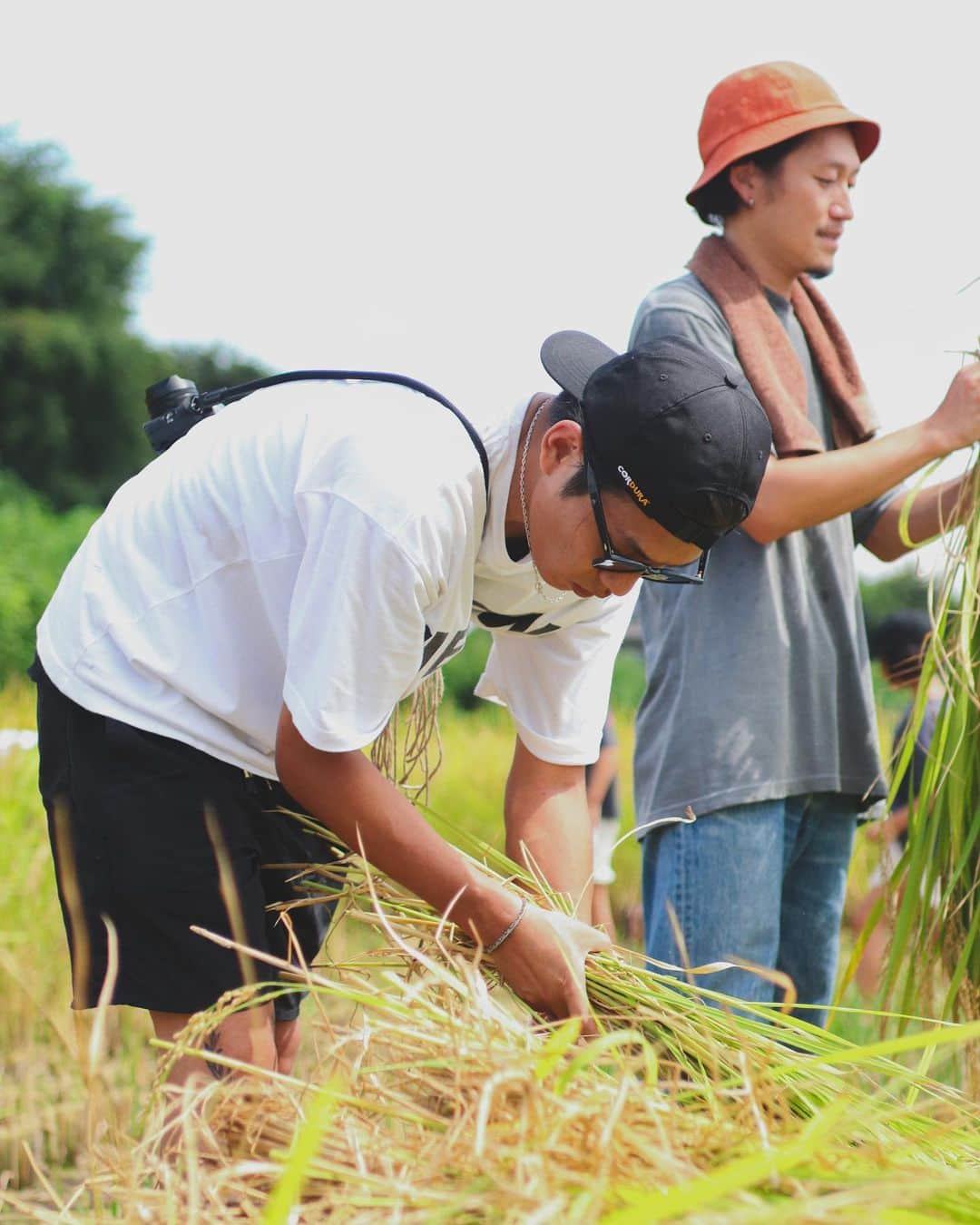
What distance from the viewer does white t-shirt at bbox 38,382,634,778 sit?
1492 mm

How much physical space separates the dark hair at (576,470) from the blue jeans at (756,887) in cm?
84

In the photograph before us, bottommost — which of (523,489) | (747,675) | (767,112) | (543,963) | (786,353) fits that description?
(543,963)

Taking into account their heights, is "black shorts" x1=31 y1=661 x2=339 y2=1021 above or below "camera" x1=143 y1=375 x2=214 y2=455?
below

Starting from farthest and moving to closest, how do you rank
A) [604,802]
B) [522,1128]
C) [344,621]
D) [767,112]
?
1. [604,802]
2. [767,112]
3. [344,621]
4. [522,1128]

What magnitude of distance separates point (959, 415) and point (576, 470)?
0.82 metres

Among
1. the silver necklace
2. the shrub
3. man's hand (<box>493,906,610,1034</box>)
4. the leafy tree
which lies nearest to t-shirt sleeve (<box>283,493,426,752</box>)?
the silver necklace

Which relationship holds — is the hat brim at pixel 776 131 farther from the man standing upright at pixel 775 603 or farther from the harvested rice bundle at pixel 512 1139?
the harvested rice bundle at pixel 512 1139

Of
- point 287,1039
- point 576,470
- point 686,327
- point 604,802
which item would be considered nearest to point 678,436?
point 576,470

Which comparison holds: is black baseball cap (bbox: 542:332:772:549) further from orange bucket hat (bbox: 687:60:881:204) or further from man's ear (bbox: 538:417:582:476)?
orange bucket hat (bbox: 687:60:881:204)

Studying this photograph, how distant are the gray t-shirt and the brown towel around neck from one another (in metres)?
0.03

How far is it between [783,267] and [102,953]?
1.58 metres

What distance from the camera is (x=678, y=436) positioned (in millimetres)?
1496

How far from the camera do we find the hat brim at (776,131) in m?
2.31

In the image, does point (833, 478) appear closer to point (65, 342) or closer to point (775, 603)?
point (775, 603)
